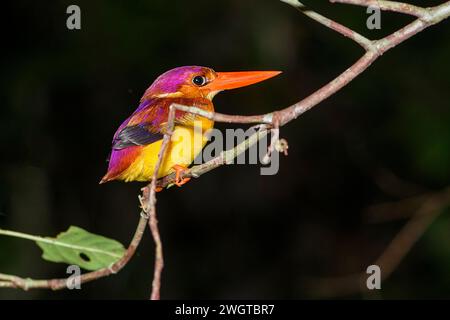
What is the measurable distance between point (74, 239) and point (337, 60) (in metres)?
3.33

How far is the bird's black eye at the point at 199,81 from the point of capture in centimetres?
251

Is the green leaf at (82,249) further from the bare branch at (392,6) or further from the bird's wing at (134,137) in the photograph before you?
the bare branch at (392,6)

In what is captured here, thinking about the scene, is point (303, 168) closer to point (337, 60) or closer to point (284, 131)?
point (284, 131)

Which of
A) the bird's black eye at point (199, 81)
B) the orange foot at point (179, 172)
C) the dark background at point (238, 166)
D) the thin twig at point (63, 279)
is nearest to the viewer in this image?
the thin twig at point (63, 279)

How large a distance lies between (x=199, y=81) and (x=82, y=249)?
0.88 meters

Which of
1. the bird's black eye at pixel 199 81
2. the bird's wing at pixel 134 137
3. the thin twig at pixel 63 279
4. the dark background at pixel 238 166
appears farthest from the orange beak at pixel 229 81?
the dark background at pixel 238 166

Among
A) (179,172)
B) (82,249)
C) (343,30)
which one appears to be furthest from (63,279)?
(343,30)

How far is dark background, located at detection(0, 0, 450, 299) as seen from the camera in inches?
169

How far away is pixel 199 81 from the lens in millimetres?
2514

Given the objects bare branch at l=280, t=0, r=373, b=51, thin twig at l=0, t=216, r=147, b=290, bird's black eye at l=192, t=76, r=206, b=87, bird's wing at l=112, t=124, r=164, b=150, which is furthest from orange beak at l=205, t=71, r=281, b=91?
thin twig at l=0, t=216, r=147, b=290

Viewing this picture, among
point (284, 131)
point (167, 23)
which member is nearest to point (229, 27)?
point (167, 23)

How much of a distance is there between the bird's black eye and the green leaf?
2.71ft

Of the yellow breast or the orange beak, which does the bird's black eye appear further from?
the yellow breast

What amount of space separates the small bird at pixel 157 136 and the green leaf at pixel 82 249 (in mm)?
319
